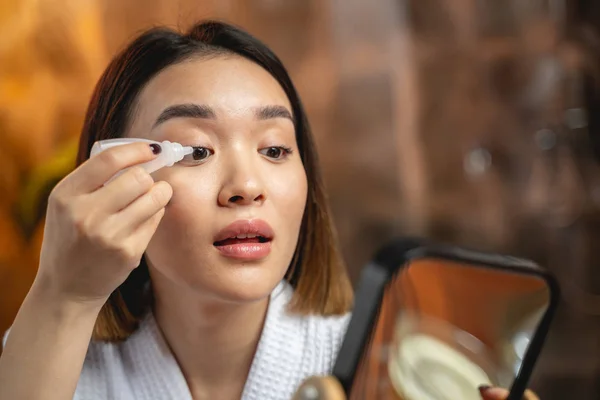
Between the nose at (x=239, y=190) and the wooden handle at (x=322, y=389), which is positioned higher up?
the nose at (x=239, y=190)

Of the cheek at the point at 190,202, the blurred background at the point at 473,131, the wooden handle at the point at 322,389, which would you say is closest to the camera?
the wooden handle at the point at 322,389

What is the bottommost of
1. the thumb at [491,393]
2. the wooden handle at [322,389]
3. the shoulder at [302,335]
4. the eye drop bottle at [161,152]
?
the thumb at [491,393]

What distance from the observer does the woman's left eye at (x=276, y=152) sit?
1.62ft

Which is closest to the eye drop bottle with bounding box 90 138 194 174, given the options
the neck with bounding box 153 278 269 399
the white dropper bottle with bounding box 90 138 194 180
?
the white dropper bottle with bounding box 90 138 194 180

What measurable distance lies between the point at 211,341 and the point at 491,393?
0.71 feet

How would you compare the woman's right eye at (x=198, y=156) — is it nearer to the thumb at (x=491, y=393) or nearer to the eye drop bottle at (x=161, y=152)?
the eye drop bottle at (x=161, y=152)

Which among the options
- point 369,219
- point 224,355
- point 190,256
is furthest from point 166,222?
point 369,219

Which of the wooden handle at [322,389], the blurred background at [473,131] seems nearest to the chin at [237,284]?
the wooden handle at [322,389]

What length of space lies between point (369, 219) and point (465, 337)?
1.81 feet

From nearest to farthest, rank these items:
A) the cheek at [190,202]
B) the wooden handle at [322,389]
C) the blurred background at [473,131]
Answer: the wooden handle at [322,389]
the cheek at [190,202]
the blurred background at [473,131]

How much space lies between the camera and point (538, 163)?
111cm

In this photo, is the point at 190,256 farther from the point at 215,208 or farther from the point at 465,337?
the point at 465,337

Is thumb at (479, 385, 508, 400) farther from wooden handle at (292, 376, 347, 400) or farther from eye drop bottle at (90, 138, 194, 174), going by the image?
eye drop bottle at (90, 138, 194, 174)

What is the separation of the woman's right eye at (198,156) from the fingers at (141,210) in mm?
44
